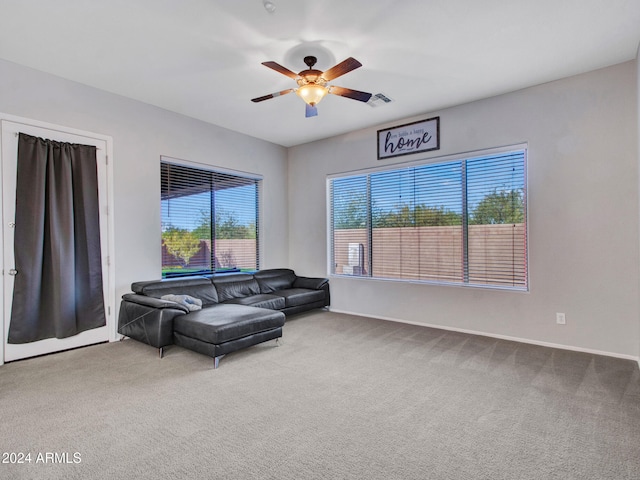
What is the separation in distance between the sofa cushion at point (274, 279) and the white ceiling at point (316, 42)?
278cm

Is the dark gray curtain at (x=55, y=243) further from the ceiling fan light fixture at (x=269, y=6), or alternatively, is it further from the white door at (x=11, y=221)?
the ceiling fan light fixture at (x=269, y=6)

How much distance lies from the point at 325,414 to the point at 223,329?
1.34m

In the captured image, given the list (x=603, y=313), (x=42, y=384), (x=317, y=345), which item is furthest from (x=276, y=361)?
(x=603, y=313)

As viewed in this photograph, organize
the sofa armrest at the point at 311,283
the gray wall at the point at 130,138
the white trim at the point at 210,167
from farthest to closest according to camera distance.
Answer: the sofa armrest at the point at 311,283 → the white trim at the point at 210,167 → the gray wall at the point at 130,138

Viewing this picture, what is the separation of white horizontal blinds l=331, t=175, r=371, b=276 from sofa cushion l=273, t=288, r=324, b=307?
65 cm

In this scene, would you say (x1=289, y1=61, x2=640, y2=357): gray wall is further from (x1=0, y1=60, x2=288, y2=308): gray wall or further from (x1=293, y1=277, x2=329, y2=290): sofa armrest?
(x1=0, y1=60, x2=288, y2=308): gray wall

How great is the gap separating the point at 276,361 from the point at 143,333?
1507 mm

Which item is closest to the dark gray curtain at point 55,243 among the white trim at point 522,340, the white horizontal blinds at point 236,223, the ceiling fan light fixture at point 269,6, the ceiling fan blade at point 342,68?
the white horizontal blinds at point 236,223

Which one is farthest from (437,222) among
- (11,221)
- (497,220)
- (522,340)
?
(11,221)

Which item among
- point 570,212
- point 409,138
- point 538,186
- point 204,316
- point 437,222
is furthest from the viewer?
point 409,138

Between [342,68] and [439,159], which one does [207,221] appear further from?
[439,159]

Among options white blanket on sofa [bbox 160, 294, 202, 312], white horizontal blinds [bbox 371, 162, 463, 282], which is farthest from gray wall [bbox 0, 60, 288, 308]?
white horizontal blinds [bbox 371, 162, 463, 282]

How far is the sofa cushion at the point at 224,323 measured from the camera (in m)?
3.27

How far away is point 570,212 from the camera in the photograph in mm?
3783
